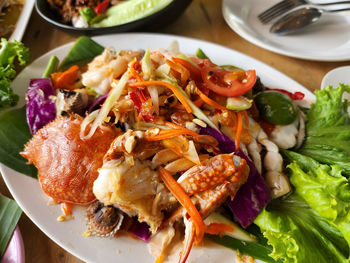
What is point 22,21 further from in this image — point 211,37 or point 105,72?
point 211,37

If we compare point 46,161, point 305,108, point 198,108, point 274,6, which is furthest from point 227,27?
point 46,161

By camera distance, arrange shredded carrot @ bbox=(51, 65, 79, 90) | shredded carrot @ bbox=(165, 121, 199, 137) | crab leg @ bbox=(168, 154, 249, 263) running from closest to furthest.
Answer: crab leg @ bbox=(168, 154, 249, 263)
shredded carrot @ bbox=(165, 121, 199, 137)
shredded carrot @ bbox=(51, 65, 79, 90)

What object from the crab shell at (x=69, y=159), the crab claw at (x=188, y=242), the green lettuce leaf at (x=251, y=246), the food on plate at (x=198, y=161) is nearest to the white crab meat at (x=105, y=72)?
the food on plate at (x=198, y=161)

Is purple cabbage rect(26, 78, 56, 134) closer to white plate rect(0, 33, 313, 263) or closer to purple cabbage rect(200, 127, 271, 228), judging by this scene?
white plate rect(0, 33, 313, 263)

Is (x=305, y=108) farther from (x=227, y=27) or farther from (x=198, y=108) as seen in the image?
(x=227, y=27)

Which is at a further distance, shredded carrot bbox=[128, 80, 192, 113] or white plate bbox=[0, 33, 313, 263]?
shredded carrot bbox=[128, 80, 192, 113]

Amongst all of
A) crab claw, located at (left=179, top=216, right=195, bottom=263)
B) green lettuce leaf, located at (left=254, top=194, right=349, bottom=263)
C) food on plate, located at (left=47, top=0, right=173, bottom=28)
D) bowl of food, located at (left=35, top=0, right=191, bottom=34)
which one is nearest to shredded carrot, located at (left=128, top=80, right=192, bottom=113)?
crab claw, located at (left=179, top=216, right=195, bottom=263)

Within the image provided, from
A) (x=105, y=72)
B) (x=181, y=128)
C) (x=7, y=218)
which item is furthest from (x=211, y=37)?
(x=7, y=218)
